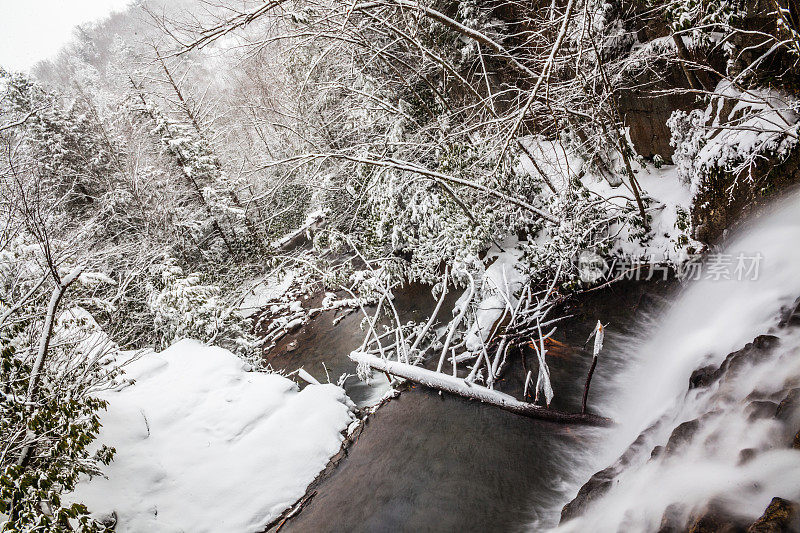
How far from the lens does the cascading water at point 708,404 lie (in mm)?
3607

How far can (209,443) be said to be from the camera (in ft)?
21.9

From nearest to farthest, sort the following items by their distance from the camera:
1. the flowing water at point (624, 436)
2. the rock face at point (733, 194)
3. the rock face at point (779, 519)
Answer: the rock face at point (779, 519), the flowing water at point (624, 436), the rock face at point (733, 194)

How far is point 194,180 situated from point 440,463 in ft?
53.0

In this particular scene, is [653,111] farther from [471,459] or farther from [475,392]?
[471,459]

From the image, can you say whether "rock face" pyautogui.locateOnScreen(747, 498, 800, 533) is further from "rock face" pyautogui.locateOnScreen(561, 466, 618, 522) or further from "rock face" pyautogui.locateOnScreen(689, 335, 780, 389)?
"rock face" pyautogui.locateOnScreen(689, 335, 780, 389)

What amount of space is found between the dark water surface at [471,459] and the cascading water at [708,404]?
0.47 m

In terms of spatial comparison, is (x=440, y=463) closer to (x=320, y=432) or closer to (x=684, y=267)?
(x=320, y=432)

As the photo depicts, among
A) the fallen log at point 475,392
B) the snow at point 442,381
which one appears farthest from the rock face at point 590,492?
the snow at point 442,381

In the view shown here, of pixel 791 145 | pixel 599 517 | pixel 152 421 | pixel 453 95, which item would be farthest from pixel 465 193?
pixel 152 421

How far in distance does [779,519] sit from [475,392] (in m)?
4.27

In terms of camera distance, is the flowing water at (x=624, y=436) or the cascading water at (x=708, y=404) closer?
the cascading water at (x=708, y=404)

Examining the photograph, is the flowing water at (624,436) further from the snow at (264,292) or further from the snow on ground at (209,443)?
the snow at (264,292)

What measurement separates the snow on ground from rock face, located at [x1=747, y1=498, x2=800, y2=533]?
574cm

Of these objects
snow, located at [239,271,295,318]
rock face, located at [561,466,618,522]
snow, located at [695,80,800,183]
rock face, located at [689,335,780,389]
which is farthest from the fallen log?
snow, located at [239,271,295,318]
